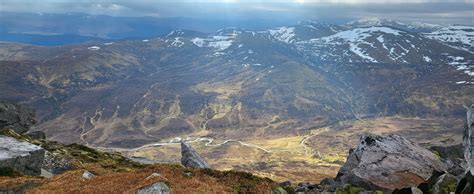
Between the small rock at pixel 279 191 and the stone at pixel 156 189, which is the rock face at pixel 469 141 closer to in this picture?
the small rock at pixel 279 191

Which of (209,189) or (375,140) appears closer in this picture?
(209,189)

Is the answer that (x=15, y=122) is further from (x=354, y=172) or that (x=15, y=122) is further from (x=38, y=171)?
(x=354, y=172)

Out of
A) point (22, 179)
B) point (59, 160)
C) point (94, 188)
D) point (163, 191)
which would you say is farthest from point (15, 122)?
point (163, 191)

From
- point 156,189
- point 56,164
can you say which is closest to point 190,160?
point 56,164

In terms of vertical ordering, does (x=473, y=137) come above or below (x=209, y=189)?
above

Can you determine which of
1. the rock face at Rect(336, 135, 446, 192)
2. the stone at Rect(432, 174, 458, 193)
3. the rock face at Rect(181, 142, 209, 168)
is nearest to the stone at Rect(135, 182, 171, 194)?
the stone at Rect(432, 174, 458, 193)

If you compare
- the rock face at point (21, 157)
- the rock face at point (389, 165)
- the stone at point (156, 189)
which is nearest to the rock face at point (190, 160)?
the rock face at point (389, 165)
